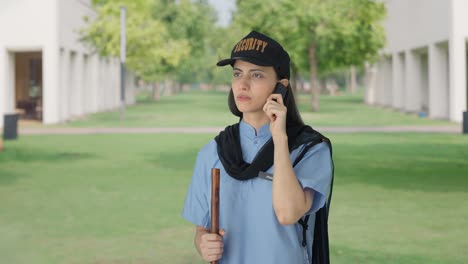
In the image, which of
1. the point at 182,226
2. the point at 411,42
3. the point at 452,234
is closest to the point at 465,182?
the point at 452,234

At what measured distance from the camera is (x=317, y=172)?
Result: 2.94 meters

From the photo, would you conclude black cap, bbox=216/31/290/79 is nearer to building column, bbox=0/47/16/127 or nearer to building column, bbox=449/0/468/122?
building column, bbox=0/47/16/127

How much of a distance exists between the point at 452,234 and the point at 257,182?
6.77 metres

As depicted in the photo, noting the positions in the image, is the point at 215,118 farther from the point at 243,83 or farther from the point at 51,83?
the point at 243,83

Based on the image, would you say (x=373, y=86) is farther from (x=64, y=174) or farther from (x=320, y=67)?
(x=64, y=174)

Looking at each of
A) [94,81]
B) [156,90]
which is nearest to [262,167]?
[94,81]

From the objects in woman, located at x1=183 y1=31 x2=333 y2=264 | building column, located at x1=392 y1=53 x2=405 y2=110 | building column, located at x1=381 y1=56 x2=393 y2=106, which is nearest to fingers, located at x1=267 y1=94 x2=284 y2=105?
woman, located at x1=183 y1=31 x2=333 y2=264

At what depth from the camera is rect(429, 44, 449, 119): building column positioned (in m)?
37.6

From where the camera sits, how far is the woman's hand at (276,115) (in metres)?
2.83

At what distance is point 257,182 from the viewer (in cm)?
292

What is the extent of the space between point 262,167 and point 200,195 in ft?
1.08

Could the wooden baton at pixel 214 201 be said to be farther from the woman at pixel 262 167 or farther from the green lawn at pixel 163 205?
the green lawn at pixel 163 205

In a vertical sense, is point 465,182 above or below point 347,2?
below

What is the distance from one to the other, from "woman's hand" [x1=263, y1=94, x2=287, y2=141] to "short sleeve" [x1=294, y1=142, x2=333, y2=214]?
171 mm
